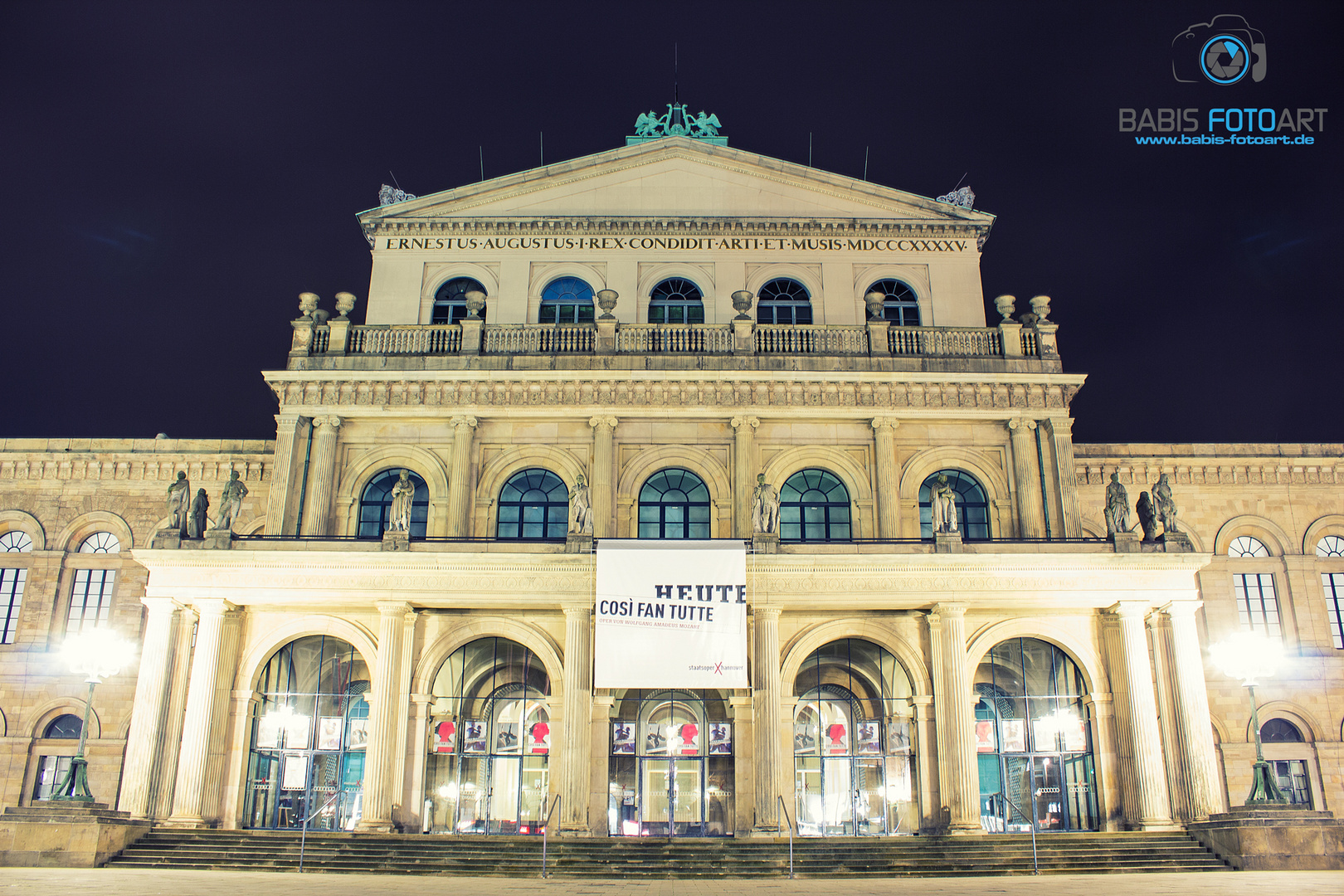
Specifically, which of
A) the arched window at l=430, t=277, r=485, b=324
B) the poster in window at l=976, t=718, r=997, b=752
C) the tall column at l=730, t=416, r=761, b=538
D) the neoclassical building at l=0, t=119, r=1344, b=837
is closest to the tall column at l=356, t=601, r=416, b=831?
the neoclassical building at l=0, t=119, r=1344, b=837

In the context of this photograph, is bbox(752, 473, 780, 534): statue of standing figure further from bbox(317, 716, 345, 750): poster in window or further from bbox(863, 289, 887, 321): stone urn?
bbox(317, 716, 345, 750): poster in window

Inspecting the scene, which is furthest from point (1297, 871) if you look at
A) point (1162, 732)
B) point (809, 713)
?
point (809, 713)

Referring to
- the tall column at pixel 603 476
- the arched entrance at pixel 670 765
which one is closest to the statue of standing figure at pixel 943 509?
the arched entrance at pixel 670 765

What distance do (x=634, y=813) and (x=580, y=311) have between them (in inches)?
586

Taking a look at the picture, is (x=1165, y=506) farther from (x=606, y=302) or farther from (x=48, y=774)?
(x=48, y=774)

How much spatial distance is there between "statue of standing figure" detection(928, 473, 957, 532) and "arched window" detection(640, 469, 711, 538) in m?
6.45

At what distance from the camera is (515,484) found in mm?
29734

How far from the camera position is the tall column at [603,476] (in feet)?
93.4

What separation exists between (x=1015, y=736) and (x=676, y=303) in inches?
623

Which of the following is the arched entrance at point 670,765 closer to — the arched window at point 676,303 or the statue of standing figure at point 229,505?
the statue of standing figure at point 229,505

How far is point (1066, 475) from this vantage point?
29047mm

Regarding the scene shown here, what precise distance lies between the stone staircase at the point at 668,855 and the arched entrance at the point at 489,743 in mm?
3984

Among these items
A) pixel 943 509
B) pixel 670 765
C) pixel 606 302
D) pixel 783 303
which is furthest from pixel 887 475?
pixel 670 765

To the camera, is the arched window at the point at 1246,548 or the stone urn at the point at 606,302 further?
the arched window at the point at 1246,548
